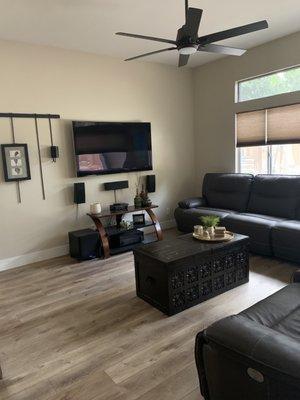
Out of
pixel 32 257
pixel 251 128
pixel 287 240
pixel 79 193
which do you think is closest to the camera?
pixel 287 240

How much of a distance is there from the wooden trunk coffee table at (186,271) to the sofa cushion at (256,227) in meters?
0.72

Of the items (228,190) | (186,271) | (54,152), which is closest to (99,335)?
(186,271)

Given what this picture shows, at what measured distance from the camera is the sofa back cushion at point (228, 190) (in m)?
4.54

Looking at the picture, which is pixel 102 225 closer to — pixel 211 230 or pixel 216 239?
pixel 211 230

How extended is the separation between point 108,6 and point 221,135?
2.90 meters

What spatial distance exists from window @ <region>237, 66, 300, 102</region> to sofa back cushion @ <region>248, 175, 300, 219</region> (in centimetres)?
125

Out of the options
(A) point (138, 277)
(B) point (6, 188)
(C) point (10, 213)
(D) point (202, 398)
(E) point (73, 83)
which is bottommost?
(D) point (202, 398)

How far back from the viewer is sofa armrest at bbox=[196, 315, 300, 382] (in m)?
1.11

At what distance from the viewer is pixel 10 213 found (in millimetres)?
3873

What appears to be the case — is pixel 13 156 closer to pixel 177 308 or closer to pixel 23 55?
pixel 23 55

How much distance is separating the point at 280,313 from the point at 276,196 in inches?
106

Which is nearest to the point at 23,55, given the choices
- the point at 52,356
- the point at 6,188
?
the point at 6,188

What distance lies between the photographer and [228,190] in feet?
15.6

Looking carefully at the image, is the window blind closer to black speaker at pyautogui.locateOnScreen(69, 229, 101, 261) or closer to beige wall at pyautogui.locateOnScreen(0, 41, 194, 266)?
beige wall at pyautogui.locateOnScreen(0, 41, 194, 266)
